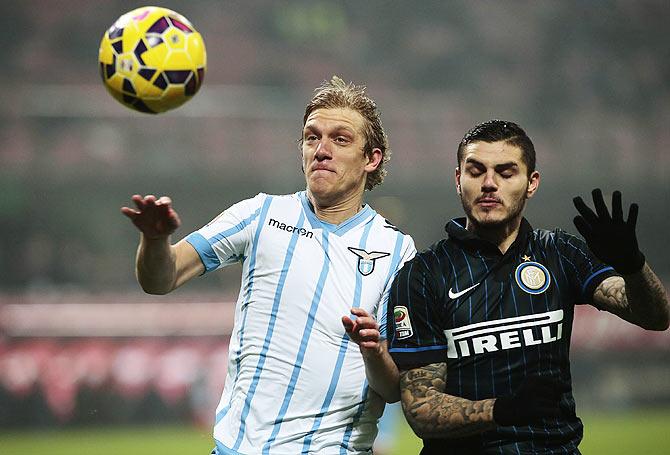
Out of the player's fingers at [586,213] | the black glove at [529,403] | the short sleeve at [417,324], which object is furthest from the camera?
the short sleeve at [417,324]

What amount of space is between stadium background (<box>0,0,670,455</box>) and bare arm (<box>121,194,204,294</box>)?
8.24m

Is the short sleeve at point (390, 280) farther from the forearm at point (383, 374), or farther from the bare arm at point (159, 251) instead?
the bare arm at point (159, 251)

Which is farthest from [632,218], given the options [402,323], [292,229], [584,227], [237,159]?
[237,159]

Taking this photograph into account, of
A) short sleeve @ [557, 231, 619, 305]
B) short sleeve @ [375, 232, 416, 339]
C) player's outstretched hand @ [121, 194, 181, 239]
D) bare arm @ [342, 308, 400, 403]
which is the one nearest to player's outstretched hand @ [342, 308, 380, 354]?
bare arm @ [342, 308, 400, 403]

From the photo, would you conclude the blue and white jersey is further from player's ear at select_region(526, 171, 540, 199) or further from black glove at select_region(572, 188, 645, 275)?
black glove at select_region(572, 188, 645, 275)

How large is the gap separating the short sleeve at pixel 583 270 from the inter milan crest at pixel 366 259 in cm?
70

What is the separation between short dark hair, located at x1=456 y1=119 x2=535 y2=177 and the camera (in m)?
3.46

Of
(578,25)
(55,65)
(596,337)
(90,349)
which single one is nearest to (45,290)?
(90,349)

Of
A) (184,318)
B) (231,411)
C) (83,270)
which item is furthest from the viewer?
(83,270)

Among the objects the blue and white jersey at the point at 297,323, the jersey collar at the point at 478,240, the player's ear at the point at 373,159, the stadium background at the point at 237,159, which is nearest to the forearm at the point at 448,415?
the blue and white jersey at the point at 297,323

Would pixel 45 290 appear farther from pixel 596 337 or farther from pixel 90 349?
pixel 596 337

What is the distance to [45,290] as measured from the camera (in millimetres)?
15586

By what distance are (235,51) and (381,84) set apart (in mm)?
3412

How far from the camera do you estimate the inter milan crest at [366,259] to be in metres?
3.73
